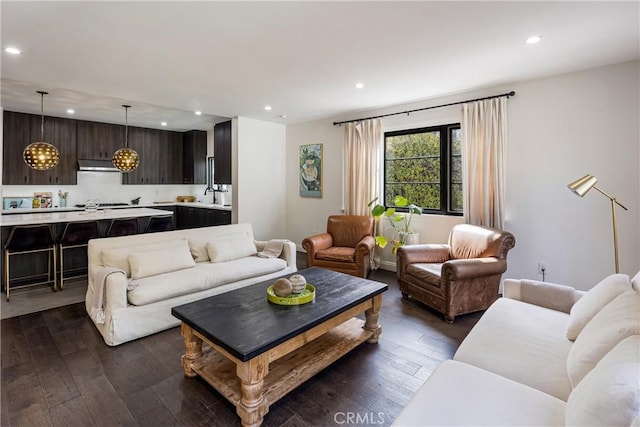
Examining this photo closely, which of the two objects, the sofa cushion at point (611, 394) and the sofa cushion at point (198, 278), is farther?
the sofa cushion at point (198, 278)

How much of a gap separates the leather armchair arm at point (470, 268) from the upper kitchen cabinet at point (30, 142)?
23.8ft

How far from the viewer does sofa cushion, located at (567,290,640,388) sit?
1.31 m

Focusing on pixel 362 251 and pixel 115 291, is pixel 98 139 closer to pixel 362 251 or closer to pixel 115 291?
pixel 115 291

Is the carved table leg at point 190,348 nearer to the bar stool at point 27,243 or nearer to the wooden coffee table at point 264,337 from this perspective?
the wooden coffee table at point 264,337

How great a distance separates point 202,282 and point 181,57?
2226mm

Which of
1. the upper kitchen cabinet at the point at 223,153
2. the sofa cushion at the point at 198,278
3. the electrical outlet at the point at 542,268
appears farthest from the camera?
the upper kitchen cabinet at the point at 223,153

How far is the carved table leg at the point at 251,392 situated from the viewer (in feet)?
5.81

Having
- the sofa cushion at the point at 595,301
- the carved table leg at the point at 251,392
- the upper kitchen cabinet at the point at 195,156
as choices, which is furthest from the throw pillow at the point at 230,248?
→ the upper kitchen cabinet at the point at 195,156

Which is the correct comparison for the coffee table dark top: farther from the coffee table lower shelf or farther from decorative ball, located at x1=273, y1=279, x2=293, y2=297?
the coffee table lower shelf

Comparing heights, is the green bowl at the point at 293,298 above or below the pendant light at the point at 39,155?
below

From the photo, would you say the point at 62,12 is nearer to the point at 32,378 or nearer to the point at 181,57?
the point at 181,57

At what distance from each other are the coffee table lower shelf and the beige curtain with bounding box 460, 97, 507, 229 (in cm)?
234
